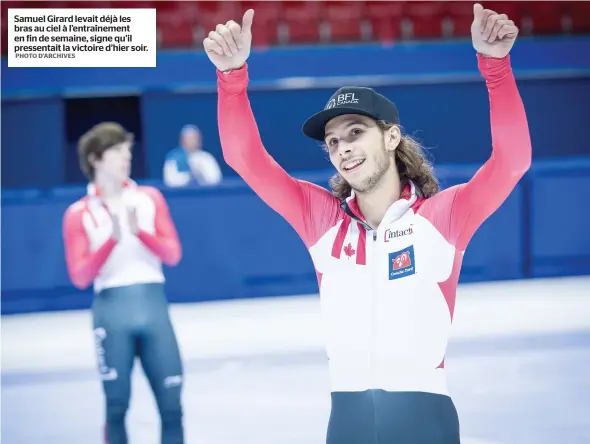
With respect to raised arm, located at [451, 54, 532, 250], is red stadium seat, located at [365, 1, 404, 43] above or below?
above

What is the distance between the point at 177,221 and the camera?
8570 mm

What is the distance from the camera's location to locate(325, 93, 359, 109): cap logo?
240cm

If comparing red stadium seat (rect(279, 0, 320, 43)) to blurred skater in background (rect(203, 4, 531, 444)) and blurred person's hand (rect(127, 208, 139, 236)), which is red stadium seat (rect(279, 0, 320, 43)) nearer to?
blurred person's hand (rect(127, 208, 139, 236))

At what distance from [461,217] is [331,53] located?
27.5ft

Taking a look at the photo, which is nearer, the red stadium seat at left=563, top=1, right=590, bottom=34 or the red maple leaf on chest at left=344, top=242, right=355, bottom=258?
the red maple leaf on chest at left=344, top=242, right=355, bottom=258

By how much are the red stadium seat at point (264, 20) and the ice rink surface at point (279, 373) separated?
140 inches

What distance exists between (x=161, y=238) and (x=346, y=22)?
745cm

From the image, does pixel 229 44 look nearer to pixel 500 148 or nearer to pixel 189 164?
pixel 500 148

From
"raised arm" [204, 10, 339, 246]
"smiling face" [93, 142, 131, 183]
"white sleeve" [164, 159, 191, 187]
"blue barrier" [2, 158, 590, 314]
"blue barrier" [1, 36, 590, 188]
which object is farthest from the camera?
"blue barrier" [1, 36, 590, 188]

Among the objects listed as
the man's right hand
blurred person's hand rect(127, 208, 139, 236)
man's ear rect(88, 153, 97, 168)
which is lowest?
blurred person's hand rect(127, 208, 139, 236)

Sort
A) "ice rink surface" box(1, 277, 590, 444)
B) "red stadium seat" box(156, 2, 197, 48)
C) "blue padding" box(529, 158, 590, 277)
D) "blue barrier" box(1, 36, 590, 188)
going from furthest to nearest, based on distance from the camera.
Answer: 1. "red stadium seat" box(156, 2, 197, 48)
2. "blue barrier" box(1, 36, 590, 188)
3. "blue padding" box(529, 158, 590, 277)
4. "ice rink surface" box(1, 277, 590, 444)

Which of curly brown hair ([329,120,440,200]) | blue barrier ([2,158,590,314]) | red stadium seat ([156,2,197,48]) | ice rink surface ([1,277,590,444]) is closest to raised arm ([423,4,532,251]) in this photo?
curly brown hair ([329,120,440,200])

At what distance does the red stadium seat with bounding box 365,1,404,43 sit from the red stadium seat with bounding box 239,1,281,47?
112 centimetres

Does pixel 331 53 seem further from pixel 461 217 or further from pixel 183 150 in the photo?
pixel 461 217
